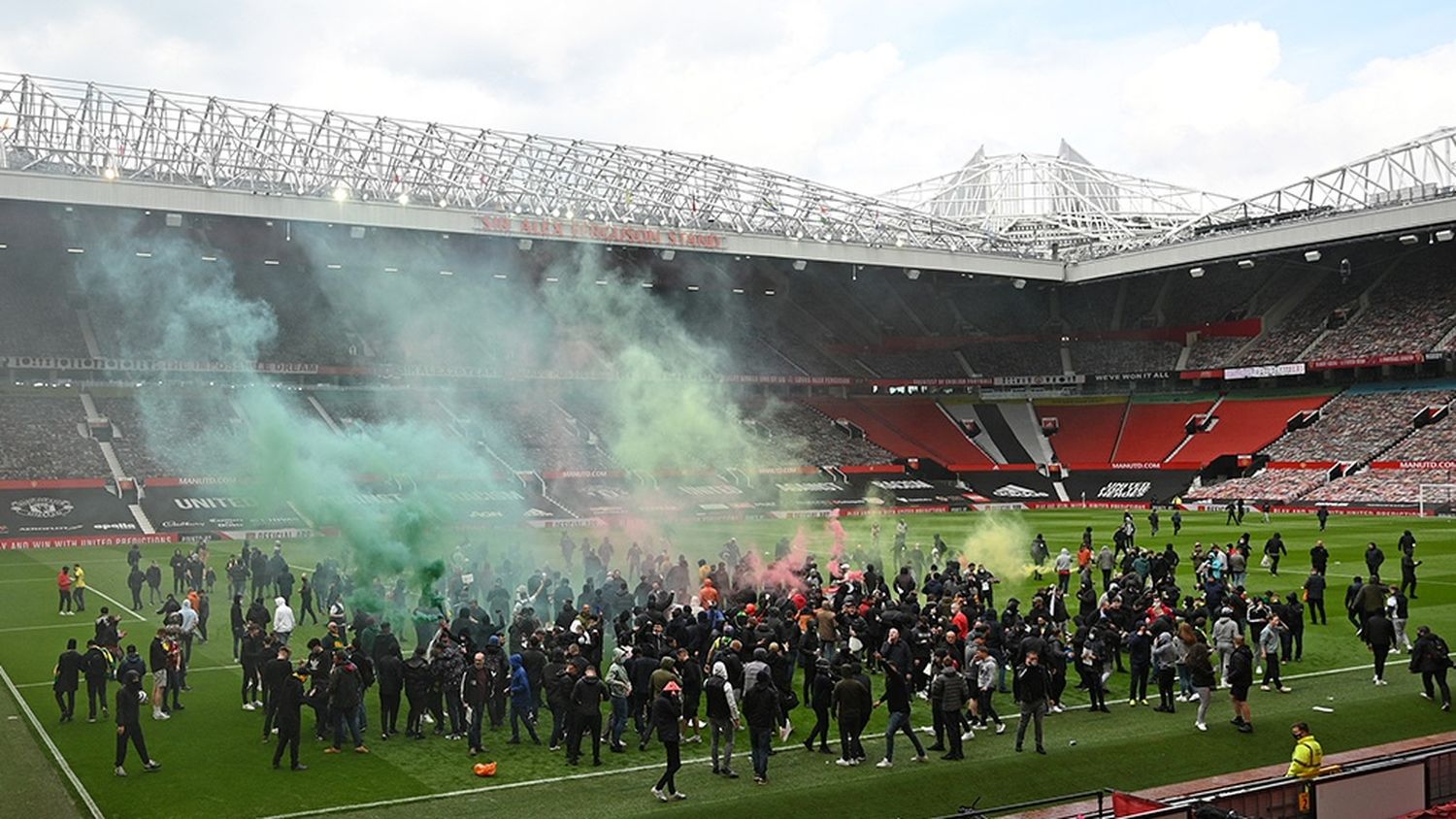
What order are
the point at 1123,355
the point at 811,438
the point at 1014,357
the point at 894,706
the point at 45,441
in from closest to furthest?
1. the point at 894,706
2. the point at 45,441
3. the point at 811,438
4. the point at 1123,355
5. the point at 1014,357

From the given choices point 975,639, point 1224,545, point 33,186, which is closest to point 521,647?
point 975,639

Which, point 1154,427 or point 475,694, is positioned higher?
point 1154,427

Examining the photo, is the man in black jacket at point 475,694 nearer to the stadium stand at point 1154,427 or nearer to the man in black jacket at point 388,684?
the man in black jacket at point 388,684

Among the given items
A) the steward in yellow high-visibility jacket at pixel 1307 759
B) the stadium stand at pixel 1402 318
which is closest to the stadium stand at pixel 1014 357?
the stadium stand at pixel 1402 318

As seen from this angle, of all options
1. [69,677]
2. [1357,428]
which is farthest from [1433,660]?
[1357,428]

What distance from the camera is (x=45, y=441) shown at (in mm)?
46750

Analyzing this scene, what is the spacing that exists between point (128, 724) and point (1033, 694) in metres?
10.4

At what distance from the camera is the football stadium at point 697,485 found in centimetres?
1450

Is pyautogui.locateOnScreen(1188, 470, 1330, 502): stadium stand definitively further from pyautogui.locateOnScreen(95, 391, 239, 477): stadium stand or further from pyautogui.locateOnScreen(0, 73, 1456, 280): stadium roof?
pyautogui.locateOnScreen(95, 391, 239, 477): stadium stand

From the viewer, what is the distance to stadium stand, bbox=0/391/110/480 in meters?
45.2

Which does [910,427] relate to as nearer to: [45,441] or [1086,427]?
[1086,427]

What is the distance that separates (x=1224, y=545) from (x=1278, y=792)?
2777 centimetres

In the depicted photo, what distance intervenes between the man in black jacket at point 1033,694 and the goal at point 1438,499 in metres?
37.6

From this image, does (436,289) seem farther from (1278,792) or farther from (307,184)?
(1278,792)
